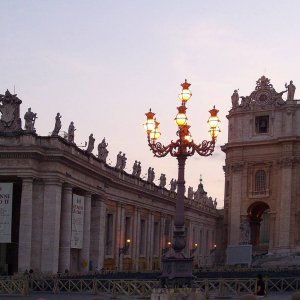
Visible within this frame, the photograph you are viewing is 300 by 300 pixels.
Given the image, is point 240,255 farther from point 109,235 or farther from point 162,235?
point 109,235

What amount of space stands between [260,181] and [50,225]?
4964cm

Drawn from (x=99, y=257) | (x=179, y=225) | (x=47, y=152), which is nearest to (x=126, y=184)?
(x=99, y=257)

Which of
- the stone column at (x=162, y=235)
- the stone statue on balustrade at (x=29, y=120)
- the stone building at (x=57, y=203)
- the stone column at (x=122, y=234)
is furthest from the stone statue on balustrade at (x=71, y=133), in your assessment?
the stone column at (x=162, y=235)

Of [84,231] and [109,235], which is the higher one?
[84,231]

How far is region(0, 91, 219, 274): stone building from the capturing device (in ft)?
161

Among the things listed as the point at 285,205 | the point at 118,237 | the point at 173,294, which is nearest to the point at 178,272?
the point at 173,294

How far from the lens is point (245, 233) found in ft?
310

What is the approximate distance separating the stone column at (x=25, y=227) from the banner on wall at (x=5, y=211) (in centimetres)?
113

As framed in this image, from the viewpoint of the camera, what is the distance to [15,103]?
167 feet

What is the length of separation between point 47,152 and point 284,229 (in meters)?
46.4

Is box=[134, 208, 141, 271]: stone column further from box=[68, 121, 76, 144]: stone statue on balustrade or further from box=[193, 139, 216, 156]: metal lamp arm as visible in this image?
box=[193, 139, 216, 156]: metal lamp arm

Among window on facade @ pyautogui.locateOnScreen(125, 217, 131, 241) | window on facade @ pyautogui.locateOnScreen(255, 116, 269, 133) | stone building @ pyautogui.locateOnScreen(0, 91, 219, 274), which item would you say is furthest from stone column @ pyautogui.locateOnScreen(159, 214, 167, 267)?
window on facade @ pyautogui.locateOnScreen(255, 116, 269, 133)

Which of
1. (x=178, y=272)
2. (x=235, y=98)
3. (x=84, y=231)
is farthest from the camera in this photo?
(x=235, y=98)

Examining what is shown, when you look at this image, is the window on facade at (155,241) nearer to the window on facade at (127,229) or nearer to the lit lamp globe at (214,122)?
the window on facade at (127,229)
